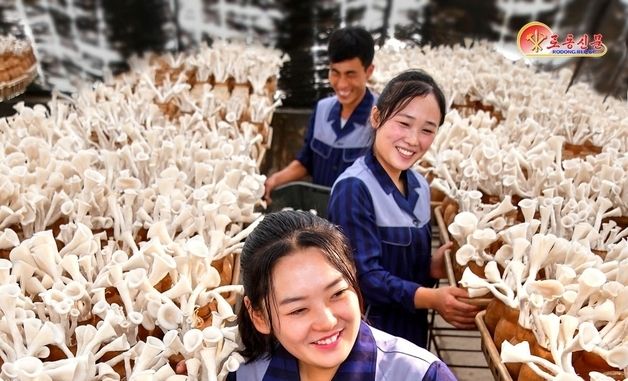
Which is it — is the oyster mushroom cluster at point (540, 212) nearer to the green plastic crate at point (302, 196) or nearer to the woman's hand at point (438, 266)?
the woman's hand at point (438, 266)

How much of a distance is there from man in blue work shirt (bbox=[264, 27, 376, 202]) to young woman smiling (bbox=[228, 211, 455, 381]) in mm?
1310

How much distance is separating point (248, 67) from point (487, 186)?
201 centimetres

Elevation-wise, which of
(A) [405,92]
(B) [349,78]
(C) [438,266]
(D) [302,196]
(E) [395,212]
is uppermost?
(A) [405,92]

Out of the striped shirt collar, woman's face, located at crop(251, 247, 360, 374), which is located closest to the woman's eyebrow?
woman's face, located at crop(251, 247, 360, 374)

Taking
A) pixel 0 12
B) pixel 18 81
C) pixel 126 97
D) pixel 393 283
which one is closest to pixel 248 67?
pixel 126 97

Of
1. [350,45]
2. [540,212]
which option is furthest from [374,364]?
[350,45]

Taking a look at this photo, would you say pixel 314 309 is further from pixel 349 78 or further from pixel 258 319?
pixel 349 78

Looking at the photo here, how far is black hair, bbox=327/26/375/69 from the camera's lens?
2.32m

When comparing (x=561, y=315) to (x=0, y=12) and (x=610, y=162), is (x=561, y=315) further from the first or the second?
(x=0, y=12)

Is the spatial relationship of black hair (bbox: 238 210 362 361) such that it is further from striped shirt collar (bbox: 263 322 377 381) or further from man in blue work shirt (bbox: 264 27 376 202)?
man in blue work shirt (bbox: 264 27 376 202)

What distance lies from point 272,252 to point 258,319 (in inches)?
5.4

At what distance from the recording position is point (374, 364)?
104cm

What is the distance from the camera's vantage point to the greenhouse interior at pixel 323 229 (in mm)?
1059

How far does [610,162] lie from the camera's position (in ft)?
7.16
